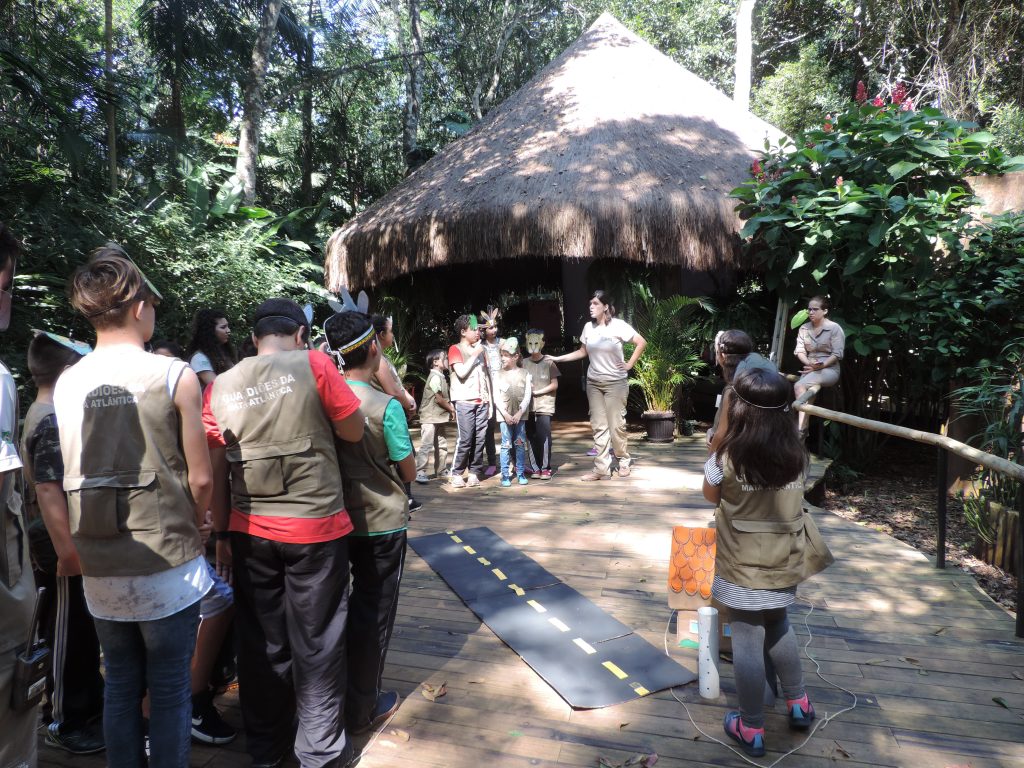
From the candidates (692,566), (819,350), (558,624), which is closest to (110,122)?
(558,624)

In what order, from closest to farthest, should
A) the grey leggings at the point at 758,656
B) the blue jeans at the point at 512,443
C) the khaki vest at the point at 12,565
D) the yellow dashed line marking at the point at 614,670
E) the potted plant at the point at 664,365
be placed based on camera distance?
the khaki vest at the point at 12,565 < the grey leggings at the point at 758,656 < the yellow dashed line marking at the point at 614,670 < the blue jeans at the point at 512,443 < the potted plant at the point at 664,365

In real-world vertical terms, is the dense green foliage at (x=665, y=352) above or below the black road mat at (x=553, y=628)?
above

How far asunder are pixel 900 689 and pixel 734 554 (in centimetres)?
114

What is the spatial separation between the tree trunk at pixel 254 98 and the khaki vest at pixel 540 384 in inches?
305

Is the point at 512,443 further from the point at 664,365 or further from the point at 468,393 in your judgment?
the point at 664,365

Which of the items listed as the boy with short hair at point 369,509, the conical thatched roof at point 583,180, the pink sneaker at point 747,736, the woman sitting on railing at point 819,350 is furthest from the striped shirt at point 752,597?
the conical thatched roof at point 583,180

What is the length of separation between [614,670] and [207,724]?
168cm

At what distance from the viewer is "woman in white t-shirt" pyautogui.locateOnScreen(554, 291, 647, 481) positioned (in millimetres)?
6293

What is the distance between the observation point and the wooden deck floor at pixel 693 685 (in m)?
2.51

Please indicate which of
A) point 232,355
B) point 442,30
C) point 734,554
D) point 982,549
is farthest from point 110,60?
point 442,30

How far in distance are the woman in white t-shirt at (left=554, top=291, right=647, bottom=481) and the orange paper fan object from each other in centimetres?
309

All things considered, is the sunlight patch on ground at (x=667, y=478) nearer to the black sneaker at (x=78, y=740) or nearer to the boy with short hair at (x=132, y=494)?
the black sneaker at (x=78, y=740)

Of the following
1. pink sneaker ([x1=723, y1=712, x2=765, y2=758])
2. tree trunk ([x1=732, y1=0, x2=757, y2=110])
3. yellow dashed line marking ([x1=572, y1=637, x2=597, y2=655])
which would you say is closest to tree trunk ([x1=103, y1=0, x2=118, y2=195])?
yellow dashed line marking ([x1=572, y1=637, x2=597, y2=655])

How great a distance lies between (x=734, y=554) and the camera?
8.29 feet
